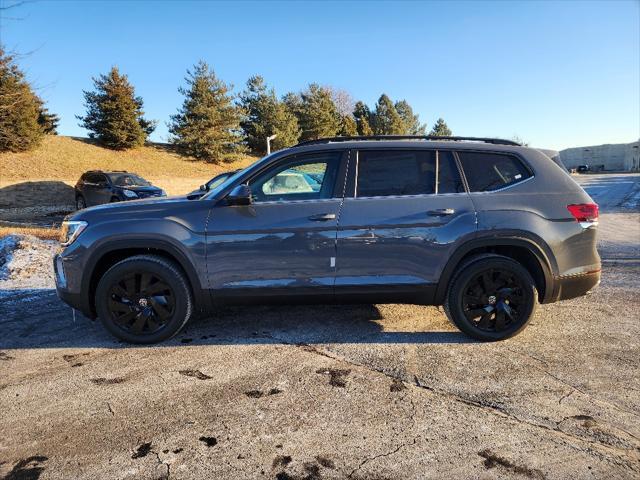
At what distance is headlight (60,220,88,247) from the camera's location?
3.72 meters

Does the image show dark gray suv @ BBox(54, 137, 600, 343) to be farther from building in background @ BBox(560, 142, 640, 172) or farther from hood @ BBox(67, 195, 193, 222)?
building in background @ BBox(560, 142, 640, 172)

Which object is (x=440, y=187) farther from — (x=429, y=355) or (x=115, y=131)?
(x=115, y=131)

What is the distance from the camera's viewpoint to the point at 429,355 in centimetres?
353

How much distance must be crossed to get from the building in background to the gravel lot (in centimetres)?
8697

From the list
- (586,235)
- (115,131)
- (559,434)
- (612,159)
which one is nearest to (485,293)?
(586,235)

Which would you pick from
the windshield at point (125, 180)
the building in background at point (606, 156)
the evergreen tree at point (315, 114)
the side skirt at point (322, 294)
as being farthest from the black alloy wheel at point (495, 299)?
the building in background at point (606, 156)

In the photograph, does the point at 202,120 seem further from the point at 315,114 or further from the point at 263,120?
the point at 315,114

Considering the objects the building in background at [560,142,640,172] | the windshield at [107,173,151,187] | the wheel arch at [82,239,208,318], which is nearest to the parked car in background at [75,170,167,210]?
the windshield at [107,173,151,187]

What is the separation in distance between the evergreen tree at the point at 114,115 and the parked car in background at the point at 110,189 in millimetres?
12239

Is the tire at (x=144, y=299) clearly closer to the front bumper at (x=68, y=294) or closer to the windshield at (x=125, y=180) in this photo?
the front bumper at (x=68, y=294)

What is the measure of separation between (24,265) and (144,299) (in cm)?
420

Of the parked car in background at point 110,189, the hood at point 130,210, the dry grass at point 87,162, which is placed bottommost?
the hood at point 130,210

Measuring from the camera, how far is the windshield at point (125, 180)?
16.1 metres

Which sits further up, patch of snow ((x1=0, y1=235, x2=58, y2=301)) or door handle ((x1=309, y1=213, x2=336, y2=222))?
door handle ((x1=309, y1=213, x2=336, y2=222))
